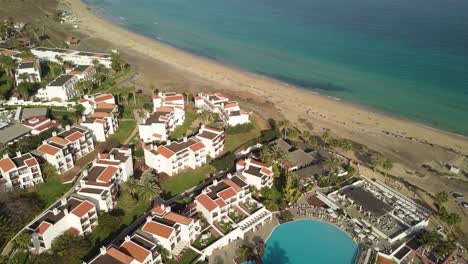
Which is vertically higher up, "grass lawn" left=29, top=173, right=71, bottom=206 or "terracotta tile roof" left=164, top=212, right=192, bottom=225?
"terracotta tile roof" left=164, top=212, right=192, bottom=225

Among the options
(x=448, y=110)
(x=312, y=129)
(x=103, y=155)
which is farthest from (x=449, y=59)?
(x=103, y=155)

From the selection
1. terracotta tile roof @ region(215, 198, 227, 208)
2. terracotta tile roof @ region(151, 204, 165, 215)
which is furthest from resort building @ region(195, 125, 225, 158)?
terracotta tile roof @ region(151, 204, 165, 215)

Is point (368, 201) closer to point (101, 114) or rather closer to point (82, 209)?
point (82, 209)

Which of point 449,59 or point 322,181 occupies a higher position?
point 449,59

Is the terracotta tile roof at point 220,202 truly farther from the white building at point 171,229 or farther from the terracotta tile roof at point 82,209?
the terracotta tile roof at point 82,209

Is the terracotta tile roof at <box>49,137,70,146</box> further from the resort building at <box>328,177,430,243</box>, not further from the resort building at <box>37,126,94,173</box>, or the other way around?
the resort building at <box>328,177,430,243</box>

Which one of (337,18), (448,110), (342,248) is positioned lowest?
(342,248)

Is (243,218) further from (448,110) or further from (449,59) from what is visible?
(449,59)
